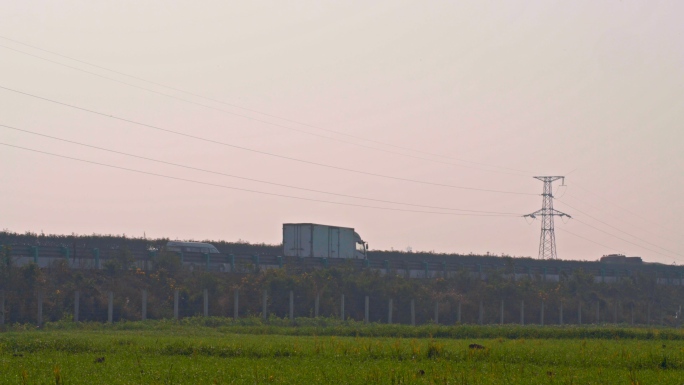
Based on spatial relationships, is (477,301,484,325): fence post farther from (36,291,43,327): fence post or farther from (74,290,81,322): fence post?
(36,291,43,327): fence post

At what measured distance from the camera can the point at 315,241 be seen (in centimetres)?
8069

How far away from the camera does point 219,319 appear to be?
190ft

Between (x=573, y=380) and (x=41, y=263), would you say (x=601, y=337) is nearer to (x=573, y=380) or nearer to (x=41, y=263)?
(x=573, y=380)

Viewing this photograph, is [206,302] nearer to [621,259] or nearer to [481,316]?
[481,316]

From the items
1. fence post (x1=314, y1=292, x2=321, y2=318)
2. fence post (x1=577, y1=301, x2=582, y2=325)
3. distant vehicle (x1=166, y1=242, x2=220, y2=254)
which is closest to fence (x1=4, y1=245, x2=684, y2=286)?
fence post (x1=314, y1=292, x2=321, y2=318)

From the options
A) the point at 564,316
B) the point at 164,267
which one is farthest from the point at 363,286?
the point at 564,316

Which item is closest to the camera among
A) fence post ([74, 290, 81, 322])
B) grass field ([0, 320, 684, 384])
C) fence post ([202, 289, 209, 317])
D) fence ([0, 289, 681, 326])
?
grass field ([0, 320, 684, 384])

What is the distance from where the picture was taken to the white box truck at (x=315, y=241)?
80.0 m

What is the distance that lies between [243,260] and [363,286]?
10.2 meters

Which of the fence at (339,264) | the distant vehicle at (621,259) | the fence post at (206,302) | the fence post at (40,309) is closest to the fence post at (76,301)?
the fence post at (40,309)

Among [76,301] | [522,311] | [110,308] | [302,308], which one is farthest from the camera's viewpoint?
[522,311]

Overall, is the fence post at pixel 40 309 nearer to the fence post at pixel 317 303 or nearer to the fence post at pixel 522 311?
the fence post at pixel 317 303

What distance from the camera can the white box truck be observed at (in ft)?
262

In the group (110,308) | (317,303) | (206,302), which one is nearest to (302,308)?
(317,303)
